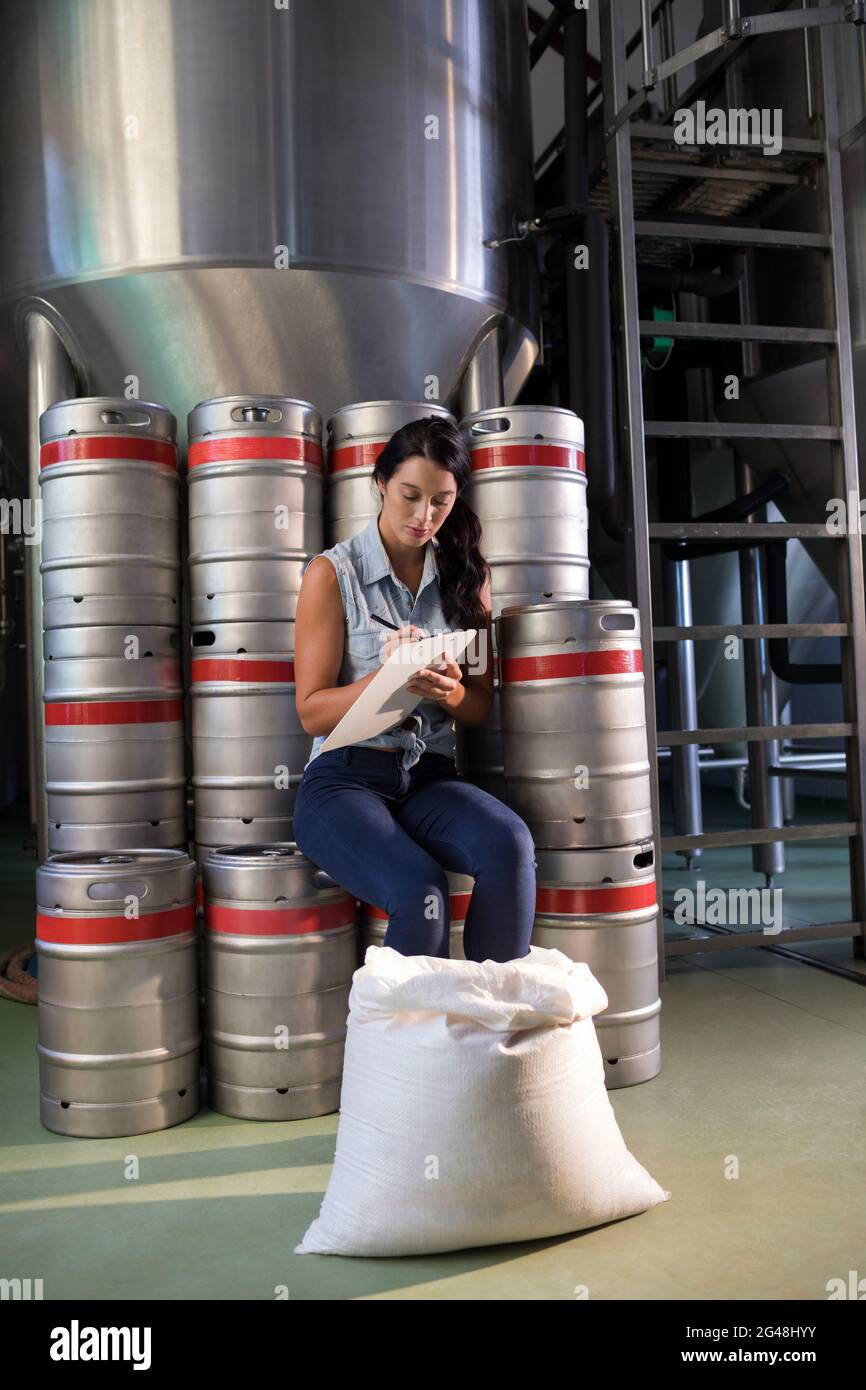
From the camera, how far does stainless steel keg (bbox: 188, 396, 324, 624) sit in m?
2.75

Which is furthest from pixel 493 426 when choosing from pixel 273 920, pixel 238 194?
pixel 273 920

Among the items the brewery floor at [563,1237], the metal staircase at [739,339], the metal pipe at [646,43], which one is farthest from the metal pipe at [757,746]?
the metal pipe at [646,43]

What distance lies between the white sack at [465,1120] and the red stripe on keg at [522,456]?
1418mm

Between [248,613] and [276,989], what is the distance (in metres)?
0.88

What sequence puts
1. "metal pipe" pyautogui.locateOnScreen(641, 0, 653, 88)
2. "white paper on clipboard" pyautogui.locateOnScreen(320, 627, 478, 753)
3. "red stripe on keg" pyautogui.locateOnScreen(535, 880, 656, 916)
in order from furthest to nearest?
"metal pipe" pyautogui.locateOnScreen(641, 0, 653, 88)
"red stripe on keg" pyautogui.locateOnScreen(535, 880, 656, 916)
"white paper on clipboard" pyautogui.locateOnScreen(320, 627, 478, 753)

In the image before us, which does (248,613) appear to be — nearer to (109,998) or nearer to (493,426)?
(493,426)

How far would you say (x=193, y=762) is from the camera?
287 centimetres

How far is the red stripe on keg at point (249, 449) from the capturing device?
9.00 ft

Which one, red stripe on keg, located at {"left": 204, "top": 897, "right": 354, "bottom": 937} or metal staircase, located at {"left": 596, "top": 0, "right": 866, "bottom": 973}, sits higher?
metal staircase, located at {"left": 596, "top": 0, "right": 866, "bottom": 973}

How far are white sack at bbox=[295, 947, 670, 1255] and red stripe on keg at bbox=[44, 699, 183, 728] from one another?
1.19 meters

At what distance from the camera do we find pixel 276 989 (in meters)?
2.42

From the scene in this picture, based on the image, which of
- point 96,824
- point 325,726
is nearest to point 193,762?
point 96,824

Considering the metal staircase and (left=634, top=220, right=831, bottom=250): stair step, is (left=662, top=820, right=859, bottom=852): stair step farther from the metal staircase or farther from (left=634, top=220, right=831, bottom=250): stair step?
(left=634, top=220, right=831, bottom=250): stair step

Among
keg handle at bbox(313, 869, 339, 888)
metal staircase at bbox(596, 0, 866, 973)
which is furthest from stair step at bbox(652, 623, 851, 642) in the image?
keg handle at bbox(313, 869, 339, 888)
